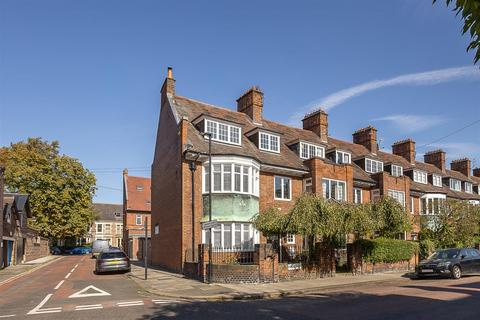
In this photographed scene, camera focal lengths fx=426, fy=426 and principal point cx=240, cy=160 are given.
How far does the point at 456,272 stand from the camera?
20.9m

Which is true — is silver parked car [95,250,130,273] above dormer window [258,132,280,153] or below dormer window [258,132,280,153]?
below

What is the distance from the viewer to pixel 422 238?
32594 mm

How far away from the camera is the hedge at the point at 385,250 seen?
23.7 m

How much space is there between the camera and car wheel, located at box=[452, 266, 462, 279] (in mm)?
20844

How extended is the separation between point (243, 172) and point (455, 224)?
17.1m

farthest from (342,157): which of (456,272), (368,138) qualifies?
(456,272)

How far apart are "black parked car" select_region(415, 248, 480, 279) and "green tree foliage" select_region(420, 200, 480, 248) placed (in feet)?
29.4

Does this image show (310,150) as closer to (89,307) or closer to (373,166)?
(373,166)

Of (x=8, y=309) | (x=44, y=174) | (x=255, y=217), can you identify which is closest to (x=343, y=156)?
(x=255, y=217)

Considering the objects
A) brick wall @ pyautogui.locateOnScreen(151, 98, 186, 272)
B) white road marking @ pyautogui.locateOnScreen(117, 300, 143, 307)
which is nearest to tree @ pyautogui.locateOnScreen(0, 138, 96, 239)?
brick wall @ pyautogui.locateOnScreen(151, 98, 186, 272)

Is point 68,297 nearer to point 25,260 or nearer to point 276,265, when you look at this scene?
point 276,265

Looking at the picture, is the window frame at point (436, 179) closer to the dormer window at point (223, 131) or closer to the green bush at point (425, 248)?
the green bush at point (425, 248)

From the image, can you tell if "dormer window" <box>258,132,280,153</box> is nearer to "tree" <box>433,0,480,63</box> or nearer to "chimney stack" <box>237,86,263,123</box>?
"chimney stack" <box>237,86,263,123</box>

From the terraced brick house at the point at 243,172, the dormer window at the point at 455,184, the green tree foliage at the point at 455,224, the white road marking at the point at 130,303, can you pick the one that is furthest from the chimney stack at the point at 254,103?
the dormer window at the point at 455,184
